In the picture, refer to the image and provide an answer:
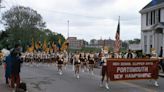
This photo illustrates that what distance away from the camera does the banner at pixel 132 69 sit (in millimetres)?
20391

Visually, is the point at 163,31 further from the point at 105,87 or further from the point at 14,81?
the point at 14,81

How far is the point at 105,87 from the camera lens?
67.1ft

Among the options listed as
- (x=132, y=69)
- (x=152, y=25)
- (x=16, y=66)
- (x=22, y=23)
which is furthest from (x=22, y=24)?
(x=16, y=66)

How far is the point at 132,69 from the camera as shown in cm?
2097

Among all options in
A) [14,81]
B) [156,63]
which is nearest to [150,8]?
[156,63]

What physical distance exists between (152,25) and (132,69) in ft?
106

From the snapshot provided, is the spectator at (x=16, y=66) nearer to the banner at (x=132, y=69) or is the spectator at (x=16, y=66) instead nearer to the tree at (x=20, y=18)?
the banner at (x=132, y=69)

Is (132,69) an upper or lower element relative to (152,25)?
lower

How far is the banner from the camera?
20.4m

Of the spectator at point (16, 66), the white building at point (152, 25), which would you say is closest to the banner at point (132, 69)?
the spectator at point (16, 66)

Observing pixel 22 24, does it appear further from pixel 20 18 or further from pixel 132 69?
pixel 132 69

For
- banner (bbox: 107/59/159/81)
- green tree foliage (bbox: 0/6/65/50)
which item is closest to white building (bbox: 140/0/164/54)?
banner (bbox: 107/59/159/81)

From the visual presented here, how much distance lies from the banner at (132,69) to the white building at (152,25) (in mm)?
27524

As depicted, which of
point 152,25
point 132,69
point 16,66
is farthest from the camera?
point 152,25
